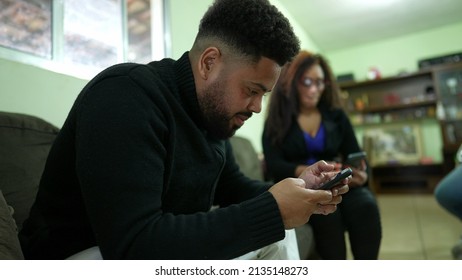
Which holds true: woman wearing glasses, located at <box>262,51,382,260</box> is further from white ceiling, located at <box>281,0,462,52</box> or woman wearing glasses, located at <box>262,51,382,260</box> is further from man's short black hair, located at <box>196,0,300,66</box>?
man's short black hair, located at <box>196,0,300,66</box>

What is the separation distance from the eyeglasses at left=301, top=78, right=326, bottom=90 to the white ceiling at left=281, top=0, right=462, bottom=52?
10 cm

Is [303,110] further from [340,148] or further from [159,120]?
[159,120]

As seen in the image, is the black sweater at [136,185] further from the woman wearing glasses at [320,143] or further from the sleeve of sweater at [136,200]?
the woman wearing glasses at [320,143]

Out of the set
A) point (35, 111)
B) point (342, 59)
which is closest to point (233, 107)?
point (35, 111)

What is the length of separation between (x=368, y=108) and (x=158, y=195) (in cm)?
295

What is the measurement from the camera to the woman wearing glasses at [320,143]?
668 millimetres

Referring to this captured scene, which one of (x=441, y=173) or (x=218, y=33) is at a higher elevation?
(x=218, y=33)

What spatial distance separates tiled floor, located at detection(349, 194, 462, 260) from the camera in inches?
Answer: 32.4

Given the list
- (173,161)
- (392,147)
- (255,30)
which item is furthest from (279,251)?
(392,147)

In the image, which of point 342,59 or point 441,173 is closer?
point 342,59

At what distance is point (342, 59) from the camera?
3.64ft

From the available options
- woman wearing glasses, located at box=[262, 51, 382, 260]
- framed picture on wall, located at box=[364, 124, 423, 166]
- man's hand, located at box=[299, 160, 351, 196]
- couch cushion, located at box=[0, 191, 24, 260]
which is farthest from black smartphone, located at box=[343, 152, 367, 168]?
couch cushion, located at box=[0, 191, 24, 260]

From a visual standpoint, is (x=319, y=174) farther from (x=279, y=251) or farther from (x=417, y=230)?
(x=417, y=230)

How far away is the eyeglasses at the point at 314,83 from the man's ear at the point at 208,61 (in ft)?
1.04
